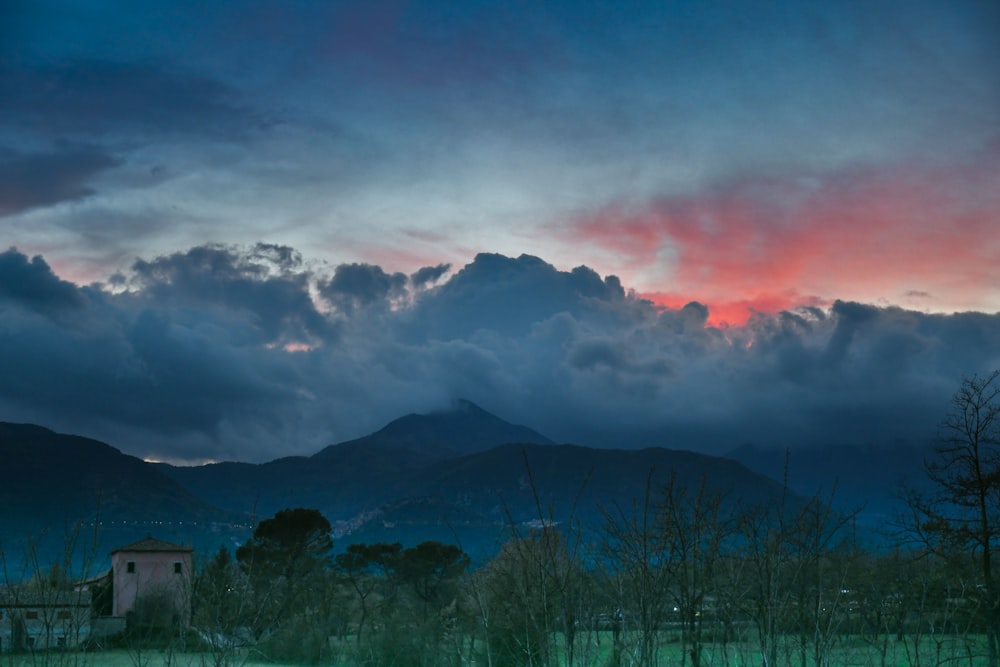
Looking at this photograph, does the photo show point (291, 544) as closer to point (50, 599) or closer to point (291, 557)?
point (291, 557)

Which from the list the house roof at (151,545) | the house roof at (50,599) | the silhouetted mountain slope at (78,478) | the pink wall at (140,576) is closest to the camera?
the house roof at (50,599)

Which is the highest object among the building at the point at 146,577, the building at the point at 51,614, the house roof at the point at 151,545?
the building at the point at 51,614

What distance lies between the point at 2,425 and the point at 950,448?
678 ft

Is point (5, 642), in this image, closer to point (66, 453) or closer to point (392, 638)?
point (392, 638)

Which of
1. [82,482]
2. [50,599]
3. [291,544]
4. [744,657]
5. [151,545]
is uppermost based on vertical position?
[82,482]

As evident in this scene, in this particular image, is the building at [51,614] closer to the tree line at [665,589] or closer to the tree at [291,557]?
the tree line at [665,589]

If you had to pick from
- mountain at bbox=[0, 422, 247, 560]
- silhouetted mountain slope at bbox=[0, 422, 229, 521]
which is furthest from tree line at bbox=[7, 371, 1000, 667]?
silhouetted mountain slope at bbox=[0, 422, 229, 521]

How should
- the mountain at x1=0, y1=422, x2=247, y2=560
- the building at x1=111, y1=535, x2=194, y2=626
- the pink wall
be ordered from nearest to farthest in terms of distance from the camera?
the building at x1=111, y1=535, x2=194, y2=626 → the pink wall → the mountain at x1=0, y1=422, x2=247, y2=560

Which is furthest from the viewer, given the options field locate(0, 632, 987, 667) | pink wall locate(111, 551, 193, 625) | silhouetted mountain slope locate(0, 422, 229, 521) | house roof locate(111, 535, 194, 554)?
silhouetted mountain slope locate(0, 422, 229, 521)

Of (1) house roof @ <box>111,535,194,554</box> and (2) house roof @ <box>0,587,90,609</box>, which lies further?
(1) house roof @ <box>111,535,194,554</box>

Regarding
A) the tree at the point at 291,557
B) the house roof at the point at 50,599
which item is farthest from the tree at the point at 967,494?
the tree at the point at 291,557

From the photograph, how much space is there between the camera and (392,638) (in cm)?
3338

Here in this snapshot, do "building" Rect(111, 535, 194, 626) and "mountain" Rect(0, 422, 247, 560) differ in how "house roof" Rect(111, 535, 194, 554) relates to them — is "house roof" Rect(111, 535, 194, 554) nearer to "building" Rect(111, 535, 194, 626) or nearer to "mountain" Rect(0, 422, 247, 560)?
"building" Rect(111, 535, 194, 626)

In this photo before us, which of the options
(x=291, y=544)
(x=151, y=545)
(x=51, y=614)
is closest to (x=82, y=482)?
(x=151, y=545)
